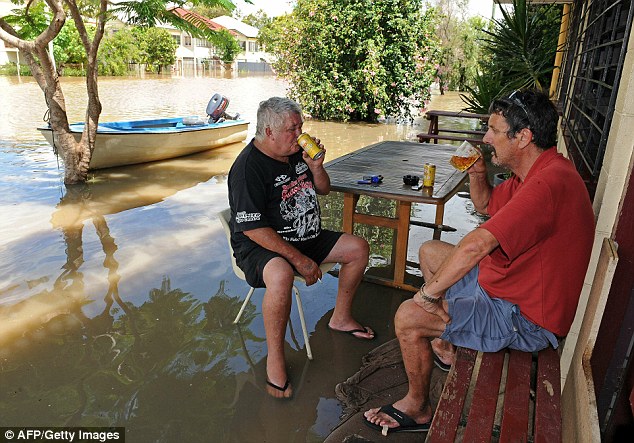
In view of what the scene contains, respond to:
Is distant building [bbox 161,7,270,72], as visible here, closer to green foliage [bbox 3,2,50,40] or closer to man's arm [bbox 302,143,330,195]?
green foliage [bbox 3,2,50,40]

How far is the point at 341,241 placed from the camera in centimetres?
333

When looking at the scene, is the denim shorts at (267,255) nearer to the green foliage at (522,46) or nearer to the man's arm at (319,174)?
the man's arm at (319,174)

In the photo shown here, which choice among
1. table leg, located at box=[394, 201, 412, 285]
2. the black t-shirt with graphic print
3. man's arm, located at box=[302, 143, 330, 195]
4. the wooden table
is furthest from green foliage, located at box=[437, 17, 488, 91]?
the black t-shirt with graphic print

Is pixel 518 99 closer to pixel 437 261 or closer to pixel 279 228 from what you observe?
pixel 437 261

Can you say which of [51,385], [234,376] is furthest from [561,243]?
[51,385]

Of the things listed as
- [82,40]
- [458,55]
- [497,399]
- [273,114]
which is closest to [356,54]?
[82,40]

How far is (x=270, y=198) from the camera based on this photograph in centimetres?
304

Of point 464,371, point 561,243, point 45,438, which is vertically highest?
point 561,243

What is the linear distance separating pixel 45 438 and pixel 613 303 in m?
2.70

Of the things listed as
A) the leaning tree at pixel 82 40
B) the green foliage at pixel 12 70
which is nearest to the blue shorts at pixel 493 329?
the leaning tree at pixel 82 40

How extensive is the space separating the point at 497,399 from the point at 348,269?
62.5 inches

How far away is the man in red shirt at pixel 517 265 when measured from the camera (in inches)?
74.8

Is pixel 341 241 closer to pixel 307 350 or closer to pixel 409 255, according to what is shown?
pixel 307 350

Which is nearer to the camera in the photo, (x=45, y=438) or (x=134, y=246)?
(x=45, y=438)
